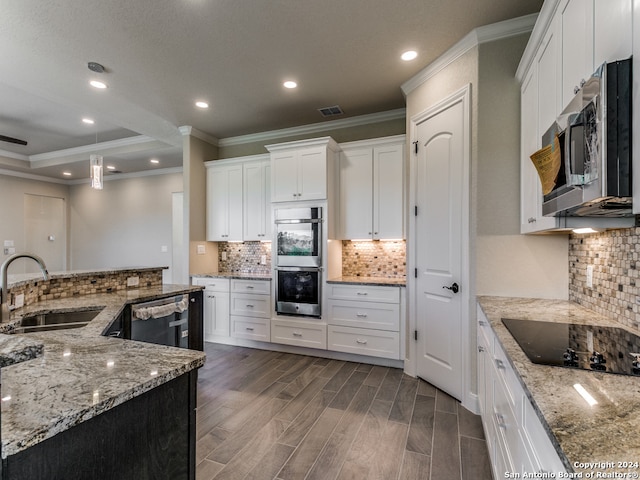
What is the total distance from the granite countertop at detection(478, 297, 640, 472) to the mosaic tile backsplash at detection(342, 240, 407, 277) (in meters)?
2.49

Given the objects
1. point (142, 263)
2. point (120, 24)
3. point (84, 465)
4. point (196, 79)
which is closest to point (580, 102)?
point (84, 465)

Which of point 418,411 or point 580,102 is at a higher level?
point 580,102

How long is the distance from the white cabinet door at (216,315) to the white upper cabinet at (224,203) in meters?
0.81

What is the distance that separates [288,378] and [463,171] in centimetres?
239

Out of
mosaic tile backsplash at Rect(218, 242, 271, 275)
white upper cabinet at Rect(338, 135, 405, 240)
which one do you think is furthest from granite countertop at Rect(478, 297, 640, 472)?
mosaic tile backsplash at Rect(218, 242, 271, 275)

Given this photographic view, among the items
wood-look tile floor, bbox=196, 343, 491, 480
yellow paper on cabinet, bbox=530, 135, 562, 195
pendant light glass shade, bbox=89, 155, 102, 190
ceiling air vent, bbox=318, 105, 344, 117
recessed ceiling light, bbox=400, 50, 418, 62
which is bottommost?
wood-look tile floor, bbox=196, 343, 491, 480

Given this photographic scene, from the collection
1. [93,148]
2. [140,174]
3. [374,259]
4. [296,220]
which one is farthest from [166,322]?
[140,174]

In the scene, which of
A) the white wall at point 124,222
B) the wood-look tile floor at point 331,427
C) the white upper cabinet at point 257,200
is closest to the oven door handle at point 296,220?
the white upper cabinet at point 257,200

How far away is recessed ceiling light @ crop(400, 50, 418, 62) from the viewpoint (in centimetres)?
263

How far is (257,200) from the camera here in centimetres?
432

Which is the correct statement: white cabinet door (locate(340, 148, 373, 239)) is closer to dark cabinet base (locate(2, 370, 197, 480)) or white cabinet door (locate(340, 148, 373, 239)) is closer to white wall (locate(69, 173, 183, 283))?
dark cabinet base (locate(2, 370, 197, 480))

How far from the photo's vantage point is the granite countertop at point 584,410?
635 millimetres

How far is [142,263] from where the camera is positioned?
6949 mm

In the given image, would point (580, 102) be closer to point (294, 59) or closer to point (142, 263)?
point (294, 59)
